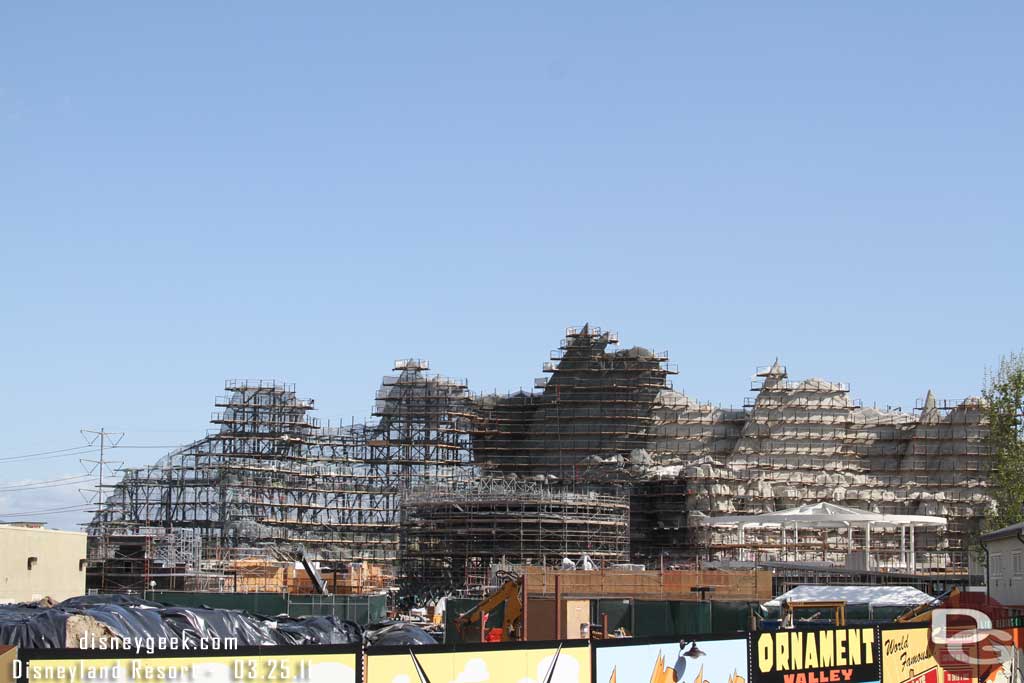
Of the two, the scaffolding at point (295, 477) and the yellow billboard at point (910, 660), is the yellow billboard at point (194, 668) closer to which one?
the yellow billboard at point (910, 660)

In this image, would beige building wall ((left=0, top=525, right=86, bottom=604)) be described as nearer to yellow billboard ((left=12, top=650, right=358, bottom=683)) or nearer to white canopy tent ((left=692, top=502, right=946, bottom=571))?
yellow billboard ((left=12, top=650, right=358, bottom=683))

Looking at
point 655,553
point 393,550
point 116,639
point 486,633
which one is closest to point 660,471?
point 655,553

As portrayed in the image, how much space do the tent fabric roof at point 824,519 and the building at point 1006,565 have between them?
4480 cm

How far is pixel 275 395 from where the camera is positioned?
112 metres

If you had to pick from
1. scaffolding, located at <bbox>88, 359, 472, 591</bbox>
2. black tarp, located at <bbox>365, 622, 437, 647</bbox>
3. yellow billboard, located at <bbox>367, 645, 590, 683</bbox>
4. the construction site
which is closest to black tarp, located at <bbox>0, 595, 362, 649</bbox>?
black tarp, located at <bbox>365, 622, 437, 647</bbox>

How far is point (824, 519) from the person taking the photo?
86.8m

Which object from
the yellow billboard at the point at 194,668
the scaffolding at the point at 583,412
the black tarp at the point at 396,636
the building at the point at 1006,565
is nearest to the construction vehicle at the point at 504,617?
the black tarp at the point at 396,636

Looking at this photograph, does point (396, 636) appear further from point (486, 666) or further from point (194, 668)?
point (194, 668)

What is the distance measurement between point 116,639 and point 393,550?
282 ft

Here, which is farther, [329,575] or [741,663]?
[329,575]

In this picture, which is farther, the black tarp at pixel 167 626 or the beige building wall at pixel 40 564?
the beige building wall at pixel 40 564

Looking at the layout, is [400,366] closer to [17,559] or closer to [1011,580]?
[17,559]

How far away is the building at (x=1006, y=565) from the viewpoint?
3756 centimetres

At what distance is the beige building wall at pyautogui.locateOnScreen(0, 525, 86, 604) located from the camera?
A: 5181 centimetres
